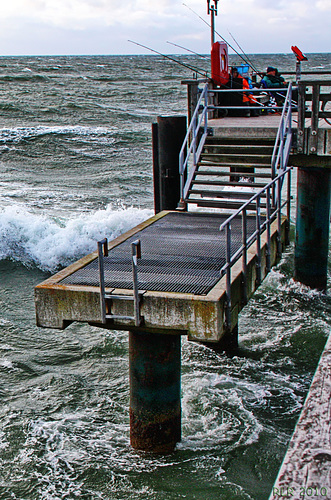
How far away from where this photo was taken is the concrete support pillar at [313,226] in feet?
36.6

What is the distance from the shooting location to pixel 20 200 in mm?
19812

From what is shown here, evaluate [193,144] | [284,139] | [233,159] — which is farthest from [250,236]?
[284,139]

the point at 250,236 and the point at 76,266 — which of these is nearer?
the point at 76,266

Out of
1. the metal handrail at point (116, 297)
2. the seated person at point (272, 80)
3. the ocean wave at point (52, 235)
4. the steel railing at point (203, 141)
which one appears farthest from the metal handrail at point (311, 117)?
the ocean wave at point (52, 235)

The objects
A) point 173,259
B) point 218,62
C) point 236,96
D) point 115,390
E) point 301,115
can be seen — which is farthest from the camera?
point 236,96

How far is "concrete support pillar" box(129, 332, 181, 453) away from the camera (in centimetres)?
621

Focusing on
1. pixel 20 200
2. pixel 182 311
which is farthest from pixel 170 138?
pixel 20 200

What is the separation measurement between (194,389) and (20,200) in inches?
519

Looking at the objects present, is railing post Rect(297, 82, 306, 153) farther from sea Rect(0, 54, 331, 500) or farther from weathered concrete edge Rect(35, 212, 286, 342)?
weathered concrete edge Rect(35, 212, 286, 342)

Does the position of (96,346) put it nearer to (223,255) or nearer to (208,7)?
(223,255)

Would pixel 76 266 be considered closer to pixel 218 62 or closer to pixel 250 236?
pixel 250 236

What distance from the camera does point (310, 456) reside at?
102 inches

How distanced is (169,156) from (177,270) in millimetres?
3721

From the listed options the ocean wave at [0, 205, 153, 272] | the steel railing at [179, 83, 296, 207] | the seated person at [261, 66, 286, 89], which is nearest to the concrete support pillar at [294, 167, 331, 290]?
the steel railing at [179, 83, 296, 207]
